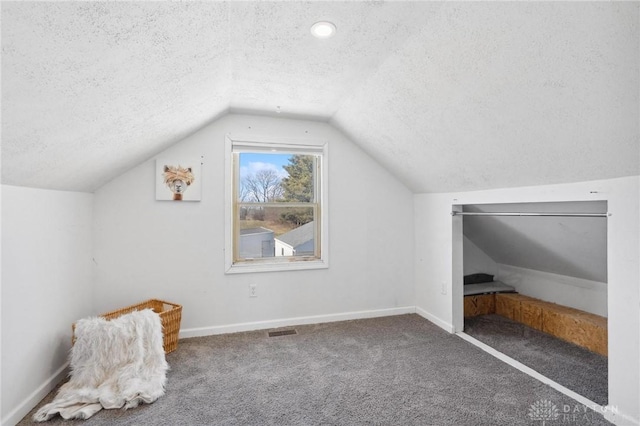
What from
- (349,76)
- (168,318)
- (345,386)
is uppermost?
(349,76)

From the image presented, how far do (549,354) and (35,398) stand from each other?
3.61 m

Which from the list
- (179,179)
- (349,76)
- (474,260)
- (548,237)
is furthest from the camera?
(474,260)

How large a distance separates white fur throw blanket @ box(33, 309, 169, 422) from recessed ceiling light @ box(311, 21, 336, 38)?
7.27 feet

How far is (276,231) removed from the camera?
3.37m

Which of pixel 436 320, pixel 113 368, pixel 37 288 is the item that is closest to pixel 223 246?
pixel 113 368

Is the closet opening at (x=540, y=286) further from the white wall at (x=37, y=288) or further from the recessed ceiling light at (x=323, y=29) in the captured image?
the white wall at (x=37, y=288)

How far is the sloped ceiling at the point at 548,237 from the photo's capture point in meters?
2.34

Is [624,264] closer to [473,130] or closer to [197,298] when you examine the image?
[473,130]

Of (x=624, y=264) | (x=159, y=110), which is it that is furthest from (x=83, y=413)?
(x=624, y=264)

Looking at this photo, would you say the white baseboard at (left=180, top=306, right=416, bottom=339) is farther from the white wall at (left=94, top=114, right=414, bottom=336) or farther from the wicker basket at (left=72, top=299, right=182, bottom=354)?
the wicker basket at (left=72, top=299, right=182, bottom=354)

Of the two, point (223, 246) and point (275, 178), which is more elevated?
point (275, 178)

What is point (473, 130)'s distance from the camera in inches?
80.6

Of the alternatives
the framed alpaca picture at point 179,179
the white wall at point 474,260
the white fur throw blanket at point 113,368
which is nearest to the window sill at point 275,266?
the framed alpaca picture at point 179,179

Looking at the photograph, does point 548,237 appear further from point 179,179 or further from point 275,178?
point 179,179
